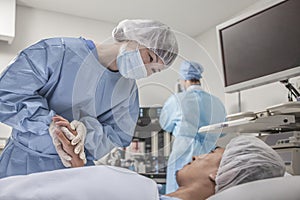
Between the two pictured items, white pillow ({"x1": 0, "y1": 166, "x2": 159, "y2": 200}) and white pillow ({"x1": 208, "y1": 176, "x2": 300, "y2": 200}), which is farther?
white pillow ({"x1": 208, "y1": 176, "x2": 300, "y2": 200})

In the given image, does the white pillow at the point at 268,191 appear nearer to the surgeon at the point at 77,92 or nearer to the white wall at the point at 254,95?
the surgeon at the point at 77,92

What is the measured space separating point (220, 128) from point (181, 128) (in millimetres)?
189

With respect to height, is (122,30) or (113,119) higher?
(122,30)

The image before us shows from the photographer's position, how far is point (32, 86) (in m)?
1.38

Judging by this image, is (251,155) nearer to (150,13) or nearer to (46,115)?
(46,115)

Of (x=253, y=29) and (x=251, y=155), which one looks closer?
(x=251, y=155)

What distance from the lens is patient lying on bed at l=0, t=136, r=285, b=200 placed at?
2.44ft

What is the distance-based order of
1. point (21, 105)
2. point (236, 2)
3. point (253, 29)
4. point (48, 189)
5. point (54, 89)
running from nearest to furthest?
point (48, 189)
point (21, 105)
point (54, 89)
point (253, 29)
point (236, 2)

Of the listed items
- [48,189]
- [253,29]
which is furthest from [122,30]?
[253,29]

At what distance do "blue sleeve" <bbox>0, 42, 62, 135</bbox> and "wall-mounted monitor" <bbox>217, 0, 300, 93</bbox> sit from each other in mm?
1441

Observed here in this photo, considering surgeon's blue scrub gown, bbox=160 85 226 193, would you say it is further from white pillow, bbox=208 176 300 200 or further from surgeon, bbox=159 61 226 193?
white pillow, bbox=208 176 300 200

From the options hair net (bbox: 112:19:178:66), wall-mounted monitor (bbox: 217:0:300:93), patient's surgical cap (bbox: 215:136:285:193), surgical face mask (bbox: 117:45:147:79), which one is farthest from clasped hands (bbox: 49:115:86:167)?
wall-mounted monitor (bbox: 217:0:300:93)

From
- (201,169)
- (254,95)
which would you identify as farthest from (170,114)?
(254,95)

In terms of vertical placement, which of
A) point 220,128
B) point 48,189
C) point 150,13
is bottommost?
point 48,189
